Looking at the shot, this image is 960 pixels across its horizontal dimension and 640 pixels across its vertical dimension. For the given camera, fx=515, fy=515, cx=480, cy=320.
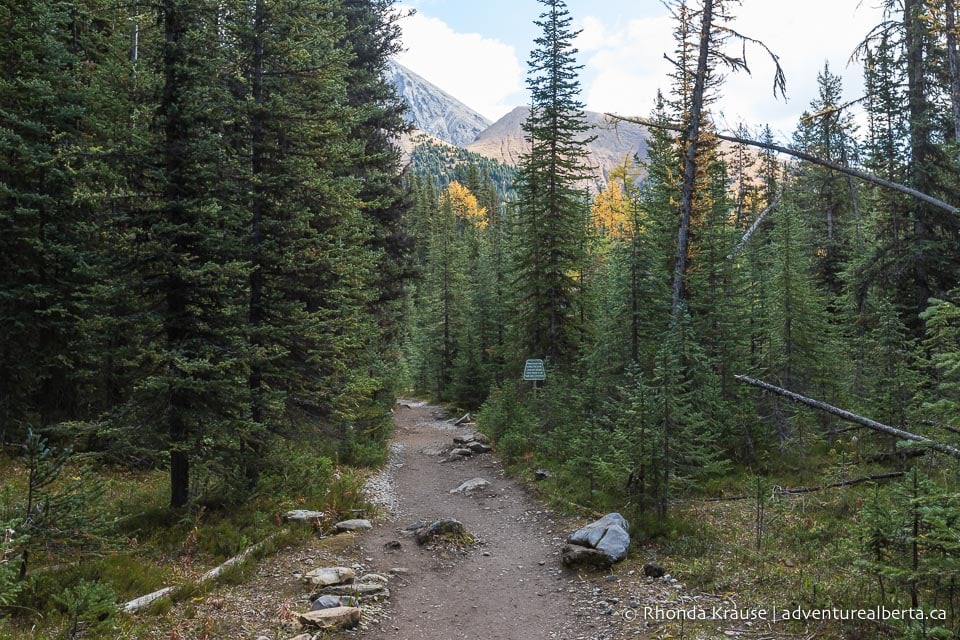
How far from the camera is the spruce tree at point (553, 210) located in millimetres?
20297

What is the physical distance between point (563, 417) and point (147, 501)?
428 inches

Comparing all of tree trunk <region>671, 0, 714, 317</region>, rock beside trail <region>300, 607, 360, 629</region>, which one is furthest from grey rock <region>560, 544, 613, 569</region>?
tree trunk <region>671, 0, 714, 317</region>

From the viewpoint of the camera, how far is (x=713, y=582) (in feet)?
24.3

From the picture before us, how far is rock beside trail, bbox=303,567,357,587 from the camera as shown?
7816 mm

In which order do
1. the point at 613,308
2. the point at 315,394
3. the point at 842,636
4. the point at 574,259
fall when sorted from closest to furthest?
the point at 842,636
the point at 315,394
the point at 613,308
the point at 574,259

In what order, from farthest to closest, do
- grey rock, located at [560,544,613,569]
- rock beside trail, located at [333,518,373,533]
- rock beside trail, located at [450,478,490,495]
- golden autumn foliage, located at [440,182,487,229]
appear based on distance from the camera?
golden autumn foliage, located at [440,182,487,229] < rock beside trail, located at [450,478,490,495] < rock beside trail, located at [333,518,373,533] < grey rock, located at [560,544,613,569]

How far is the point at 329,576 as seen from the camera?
795 cm

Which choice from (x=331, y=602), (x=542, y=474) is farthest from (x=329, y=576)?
(x=542, y=474)

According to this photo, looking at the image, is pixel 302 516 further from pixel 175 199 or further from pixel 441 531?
pixel 175 199

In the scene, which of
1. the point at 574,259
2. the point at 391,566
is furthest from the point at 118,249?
the point at 574,259

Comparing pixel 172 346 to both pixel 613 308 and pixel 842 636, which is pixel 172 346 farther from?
pixel 613 308

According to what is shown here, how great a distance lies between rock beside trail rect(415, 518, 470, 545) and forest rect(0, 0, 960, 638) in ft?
6.81

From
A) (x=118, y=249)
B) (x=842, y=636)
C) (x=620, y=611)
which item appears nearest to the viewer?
(x=842, y=636)

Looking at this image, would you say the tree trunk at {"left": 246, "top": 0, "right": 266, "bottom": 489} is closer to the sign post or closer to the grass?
the grass
